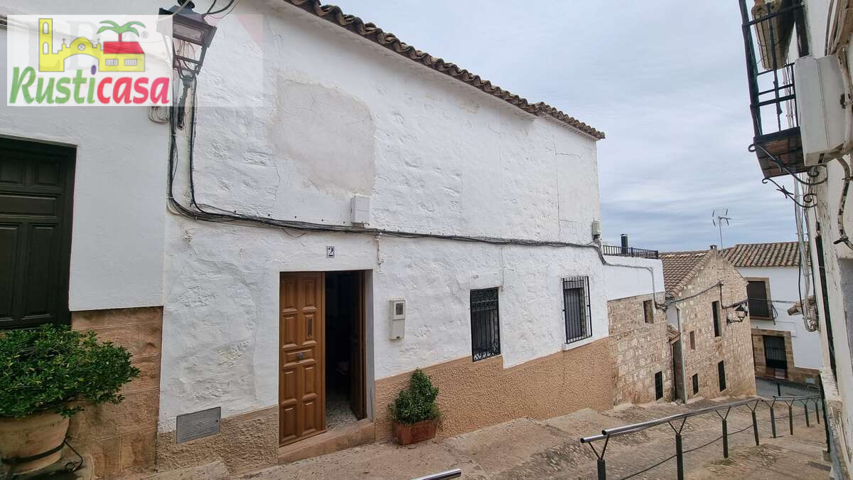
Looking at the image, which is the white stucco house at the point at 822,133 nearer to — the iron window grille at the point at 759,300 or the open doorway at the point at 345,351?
the open doorway at the point at 345,351

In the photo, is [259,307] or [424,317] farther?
[424,317]

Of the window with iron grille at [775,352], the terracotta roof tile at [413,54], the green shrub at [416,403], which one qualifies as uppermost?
the terracotta roof tile at [413,54]

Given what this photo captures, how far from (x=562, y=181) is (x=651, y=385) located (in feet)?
22.4

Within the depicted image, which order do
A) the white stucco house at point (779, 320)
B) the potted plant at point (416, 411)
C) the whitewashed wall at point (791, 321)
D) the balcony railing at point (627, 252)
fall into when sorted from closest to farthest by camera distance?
the potted plant at point (416, 411), the balcony railing at point (627, 252), the whitewashed wall at point (791, 321), the white stucco house at point (779, 320)

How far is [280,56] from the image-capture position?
4113 millimetres

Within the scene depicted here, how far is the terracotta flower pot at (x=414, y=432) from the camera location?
14.9 feet

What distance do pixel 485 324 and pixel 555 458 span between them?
6.75ft

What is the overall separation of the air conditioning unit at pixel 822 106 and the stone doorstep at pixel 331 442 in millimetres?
4752

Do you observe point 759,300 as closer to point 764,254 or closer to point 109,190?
point 764,254

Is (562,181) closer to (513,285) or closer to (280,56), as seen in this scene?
(513,285)

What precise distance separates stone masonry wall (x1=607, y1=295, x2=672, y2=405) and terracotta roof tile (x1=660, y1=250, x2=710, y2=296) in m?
1.88

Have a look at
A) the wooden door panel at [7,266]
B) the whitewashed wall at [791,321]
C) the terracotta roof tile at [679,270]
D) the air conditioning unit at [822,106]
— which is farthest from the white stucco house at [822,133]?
the whitewashed wall at [791,321]

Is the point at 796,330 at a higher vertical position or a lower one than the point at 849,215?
lower

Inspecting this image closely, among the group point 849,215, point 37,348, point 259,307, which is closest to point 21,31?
point 37,348
